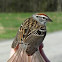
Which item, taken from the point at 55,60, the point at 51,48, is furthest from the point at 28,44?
the point at 51,48

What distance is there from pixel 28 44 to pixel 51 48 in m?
7.68

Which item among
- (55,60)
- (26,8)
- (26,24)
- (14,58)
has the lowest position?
(55,60)

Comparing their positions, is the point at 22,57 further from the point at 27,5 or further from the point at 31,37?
the point at 27,5

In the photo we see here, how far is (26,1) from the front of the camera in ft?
92.8

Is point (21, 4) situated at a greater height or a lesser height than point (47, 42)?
greater

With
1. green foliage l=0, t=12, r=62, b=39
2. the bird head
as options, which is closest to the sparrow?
the bird head

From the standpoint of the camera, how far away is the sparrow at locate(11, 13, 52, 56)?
285 cm

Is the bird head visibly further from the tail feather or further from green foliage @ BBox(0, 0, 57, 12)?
green foliage @ BBox(0, 0, 57, 12)

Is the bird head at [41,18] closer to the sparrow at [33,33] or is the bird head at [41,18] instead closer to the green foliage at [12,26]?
the sparrow at [33,33]

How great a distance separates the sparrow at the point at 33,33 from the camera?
9.36ft

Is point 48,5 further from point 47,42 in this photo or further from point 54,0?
point 47,42

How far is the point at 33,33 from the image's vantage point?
287 centimetres

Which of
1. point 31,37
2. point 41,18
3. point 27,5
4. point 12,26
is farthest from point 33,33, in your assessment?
point 27,5

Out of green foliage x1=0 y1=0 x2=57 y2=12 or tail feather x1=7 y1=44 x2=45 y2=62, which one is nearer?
tail feather x1=7 y1=44 x2=45 y2=62
